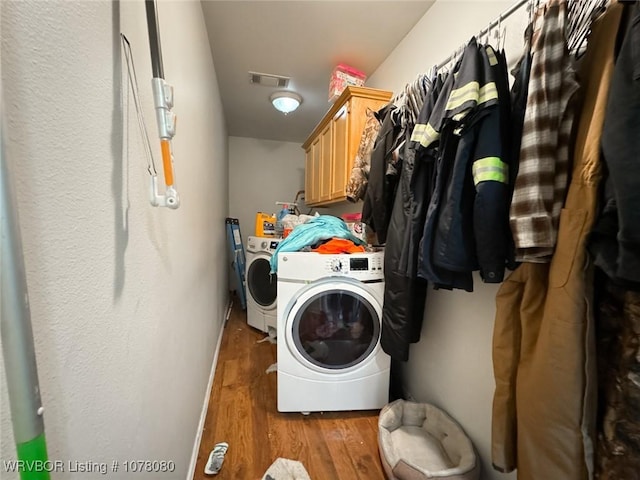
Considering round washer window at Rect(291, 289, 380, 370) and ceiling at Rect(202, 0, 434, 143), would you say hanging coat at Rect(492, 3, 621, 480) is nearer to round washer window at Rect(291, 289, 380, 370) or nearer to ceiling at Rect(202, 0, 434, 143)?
round washer window at Rect(291, 289, 380, 370)

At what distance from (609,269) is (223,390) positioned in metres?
1.82

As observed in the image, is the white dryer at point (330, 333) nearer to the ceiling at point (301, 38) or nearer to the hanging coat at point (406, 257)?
the hanging coat at point (406, 257)

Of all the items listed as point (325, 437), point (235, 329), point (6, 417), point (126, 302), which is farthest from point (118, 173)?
point (235, 329)

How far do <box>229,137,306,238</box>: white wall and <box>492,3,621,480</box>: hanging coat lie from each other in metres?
3.51

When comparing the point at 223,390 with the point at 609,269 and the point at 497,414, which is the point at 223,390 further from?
the point at 609,269

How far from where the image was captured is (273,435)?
131 cm

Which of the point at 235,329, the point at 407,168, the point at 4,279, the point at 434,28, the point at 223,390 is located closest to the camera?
the point at 4,279

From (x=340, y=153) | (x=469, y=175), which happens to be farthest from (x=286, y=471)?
(x=340, y=153)

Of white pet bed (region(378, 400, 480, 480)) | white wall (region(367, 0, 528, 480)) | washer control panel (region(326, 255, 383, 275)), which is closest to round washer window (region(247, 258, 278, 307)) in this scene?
washer control panel (region(326, 255, 383, 275))

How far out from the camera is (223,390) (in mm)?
1639

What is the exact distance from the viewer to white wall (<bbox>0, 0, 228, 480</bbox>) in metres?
0.32

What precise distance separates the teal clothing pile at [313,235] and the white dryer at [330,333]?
0.16 metres

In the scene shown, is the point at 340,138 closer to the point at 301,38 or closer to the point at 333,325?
the point at 301,38

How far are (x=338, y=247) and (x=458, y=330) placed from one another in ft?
2.26
